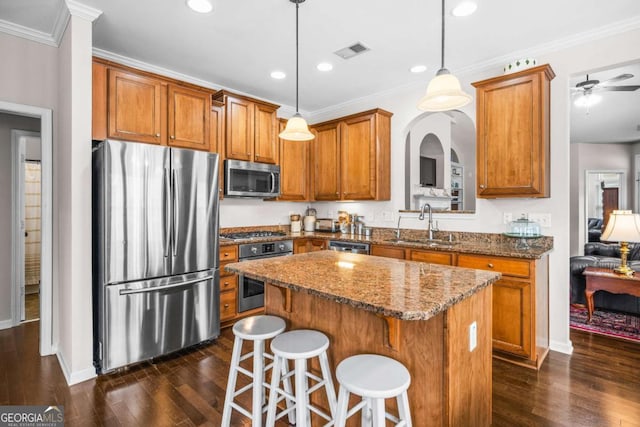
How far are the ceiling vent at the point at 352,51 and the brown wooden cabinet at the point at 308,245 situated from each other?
211 cm

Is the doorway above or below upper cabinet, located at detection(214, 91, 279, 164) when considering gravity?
below

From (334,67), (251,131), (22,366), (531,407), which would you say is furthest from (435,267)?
(22,366)

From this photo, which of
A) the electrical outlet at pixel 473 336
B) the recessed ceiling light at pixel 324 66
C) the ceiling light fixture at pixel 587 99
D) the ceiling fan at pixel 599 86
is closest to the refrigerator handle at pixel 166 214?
the recessed ceiling light at pixel 324 66

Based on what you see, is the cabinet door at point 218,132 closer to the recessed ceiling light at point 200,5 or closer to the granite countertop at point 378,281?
the recessed ceiling light at point 200,5

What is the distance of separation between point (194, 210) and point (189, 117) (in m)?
1.03

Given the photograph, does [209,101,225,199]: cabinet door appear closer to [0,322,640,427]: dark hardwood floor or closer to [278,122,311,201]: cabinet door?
[278,122,311,201]: cabinet door

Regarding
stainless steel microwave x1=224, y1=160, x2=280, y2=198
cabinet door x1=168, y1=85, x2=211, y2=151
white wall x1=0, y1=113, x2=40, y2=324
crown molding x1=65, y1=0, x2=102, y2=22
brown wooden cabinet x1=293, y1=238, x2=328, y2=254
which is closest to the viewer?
crown molding x1=65, y1=0, x2=102, y2=22

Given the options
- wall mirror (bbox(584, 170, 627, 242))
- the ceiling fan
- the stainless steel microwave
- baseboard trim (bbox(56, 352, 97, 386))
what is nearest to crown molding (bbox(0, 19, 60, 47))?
the stainless steel microwave

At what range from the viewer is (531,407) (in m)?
2.14

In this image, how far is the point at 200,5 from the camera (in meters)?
2.43

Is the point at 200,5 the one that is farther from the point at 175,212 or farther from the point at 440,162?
the point at 440,162

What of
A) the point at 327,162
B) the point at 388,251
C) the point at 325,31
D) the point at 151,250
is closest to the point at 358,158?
the point at 327,162

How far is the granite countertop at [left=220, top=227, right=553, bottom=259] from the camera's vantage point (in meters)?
2.76

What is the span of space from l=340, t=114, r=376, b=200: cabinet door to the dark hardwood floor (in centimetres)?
233
